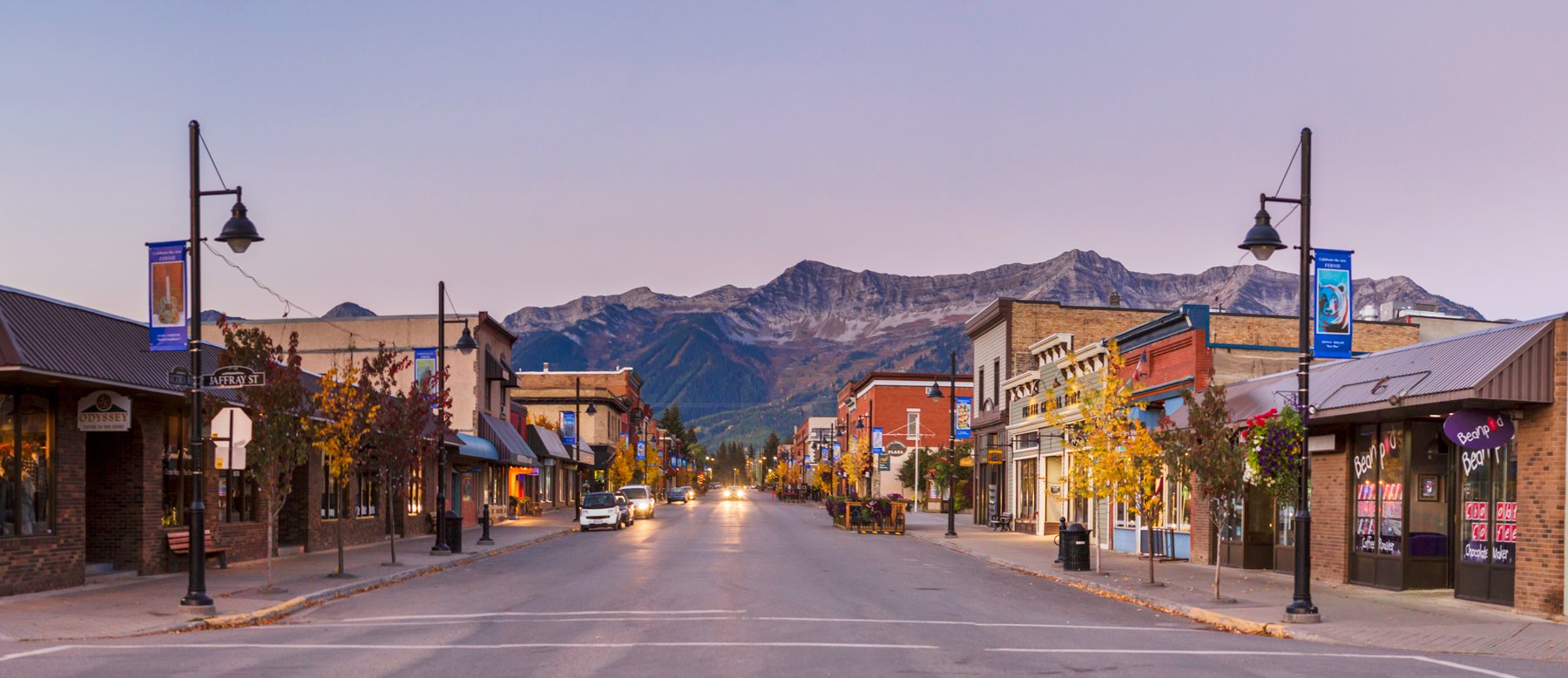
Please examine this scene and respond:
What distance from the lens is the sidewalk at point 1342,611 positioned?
1692 centimetres

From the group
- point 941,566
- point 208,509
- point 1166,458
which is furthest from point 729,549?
point 1166,458

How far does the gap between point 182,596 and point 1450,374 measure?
2024cm

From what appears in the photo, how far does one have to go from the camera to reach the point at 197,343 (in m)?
20.0

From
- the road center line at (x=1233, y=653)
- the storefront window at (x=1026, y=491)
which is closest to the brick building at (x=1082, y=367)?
the storefront window at (x=1026, y=491)

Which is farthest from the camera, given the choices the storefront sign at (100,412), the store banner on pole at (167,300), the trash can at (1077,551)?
the trash can at (1077,551)

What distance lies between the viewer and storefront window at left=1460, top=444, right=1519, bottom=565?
20.7 m

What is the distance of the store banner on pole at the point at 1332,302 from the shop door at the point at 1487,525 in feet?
9.51

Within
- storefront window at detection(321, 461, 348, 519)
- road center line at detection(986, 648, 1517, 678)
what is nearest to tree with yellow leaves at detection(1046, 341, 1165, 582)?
road center line at detection(986, 648, 1517, 678)

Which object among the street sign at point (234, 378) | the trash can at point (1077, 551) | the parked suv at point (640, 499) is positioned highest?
the street sign at point (234, 378)

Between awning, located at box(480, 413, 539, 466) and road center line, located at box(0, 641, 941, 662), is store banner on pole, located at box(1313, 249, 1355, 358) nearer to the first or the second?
road center line, located at box(0, 641, 941, 662)

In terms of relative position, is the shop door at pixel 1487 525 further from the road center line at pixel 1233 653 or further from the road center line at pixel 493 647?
the road center line at pixel 493 647

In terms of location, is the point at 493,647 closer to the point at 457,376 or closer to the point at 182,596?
the point at 182,596

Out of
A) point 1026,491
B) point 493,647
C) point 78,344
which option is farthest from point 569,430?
point 493,647

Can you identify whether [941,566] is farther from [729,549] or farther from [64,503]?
[64,503]
